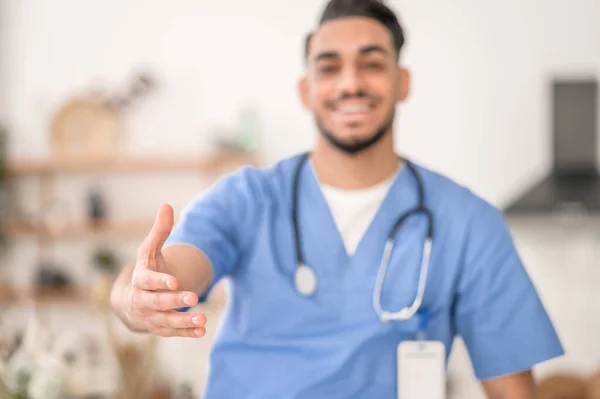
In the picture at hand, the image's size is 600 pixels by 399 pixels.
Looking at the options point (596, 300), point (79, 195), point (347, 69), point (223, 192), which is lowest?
point (596, 300)

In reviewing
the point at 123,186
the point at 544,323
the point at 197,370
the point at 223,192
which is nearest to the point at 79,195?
the point at 123,186

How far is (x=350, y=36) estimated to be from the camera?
3.57 feet

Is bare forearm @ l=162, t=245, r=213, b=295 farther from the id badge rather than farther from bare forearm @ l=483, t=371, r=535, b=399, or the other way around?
bare forearm @ l=483, t=371, r=535, b=399

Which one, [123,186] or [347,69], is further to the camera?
[123,186]

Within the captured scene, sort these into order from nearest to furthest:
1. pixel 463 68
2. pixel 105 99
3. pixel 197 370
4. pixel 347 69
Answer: pixel 347 69, pixel 197 370, pixel 463 68, pixel 105 99

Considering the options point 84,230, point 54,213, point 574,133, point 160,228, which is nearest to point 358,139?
point 160,228

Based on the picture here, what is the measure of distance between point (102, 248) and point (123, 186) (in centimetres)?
28

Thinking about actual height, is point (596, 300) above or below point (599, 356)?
above

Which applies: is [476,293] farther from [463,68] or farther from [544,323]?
[463,68]

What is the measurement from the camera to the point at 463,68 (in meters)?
3.19

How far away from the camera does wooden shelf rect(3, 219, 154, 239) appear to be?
10.9ft

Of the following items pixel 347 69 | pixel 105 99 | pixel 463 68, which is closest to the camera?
pixel 347 69

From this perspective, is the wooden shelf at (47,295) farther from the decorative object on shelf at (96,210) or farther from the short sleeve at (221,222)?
the short sleeve at (221,222)

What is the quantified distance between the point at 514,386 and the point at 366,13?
54 centimetres
